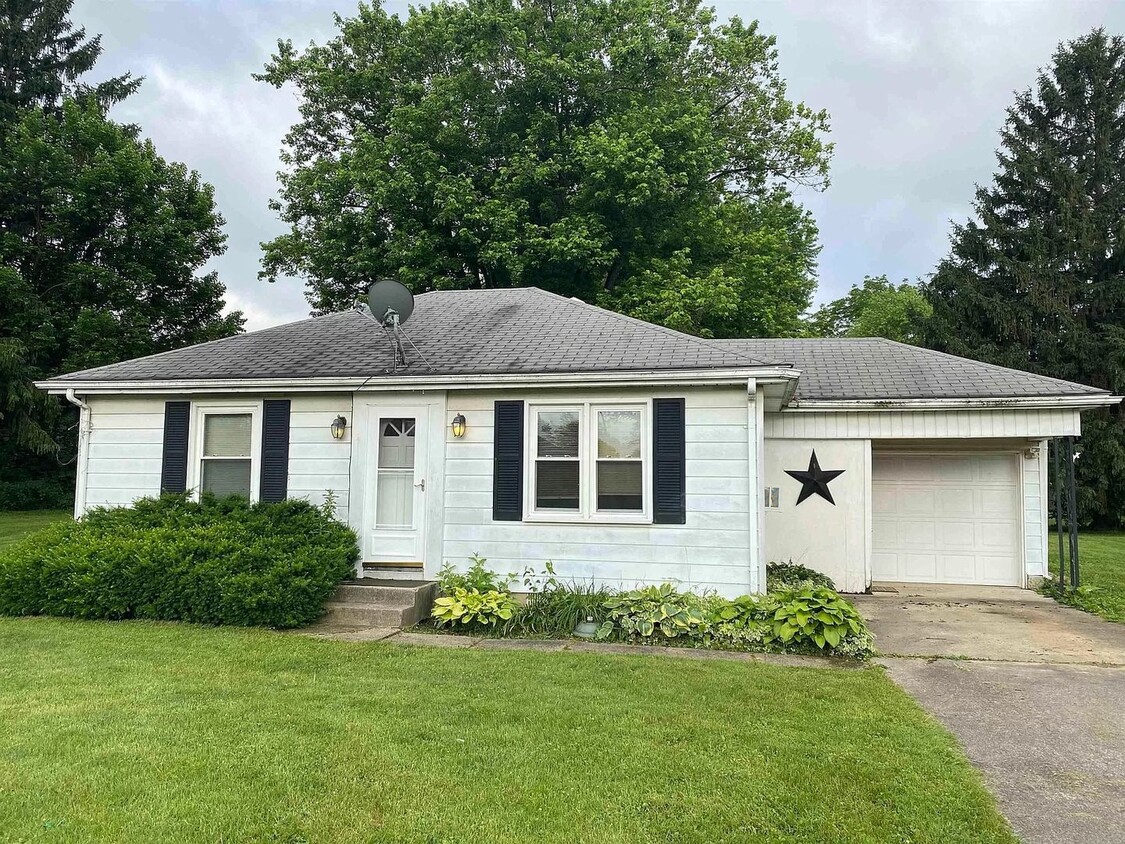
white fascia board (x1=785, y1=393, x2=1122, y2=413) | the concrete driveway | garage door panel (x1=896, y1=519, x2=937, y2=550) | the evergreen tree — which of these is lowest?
the concrete driveway

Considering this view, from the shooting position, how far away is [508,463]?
27.0 feet

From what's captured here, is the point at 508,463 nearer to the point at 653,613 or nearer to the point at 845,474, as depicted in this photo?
the point at 653,613

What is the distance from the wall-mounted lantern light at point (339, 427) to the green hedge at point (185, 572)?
1.17m

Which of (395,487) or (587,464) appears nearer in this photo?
(587,464)

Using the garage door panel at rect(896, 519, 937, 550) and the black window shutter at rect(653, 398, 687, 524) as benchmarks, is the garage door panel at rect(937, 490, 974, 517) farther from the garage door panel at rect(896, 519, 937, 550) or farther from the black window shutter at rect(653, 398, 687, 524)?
the black window shutter at rect(653, 398, 687, 524)

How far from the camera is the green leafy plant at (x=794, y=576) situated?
8.44 m

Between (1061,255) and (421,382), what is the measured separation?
2011cm

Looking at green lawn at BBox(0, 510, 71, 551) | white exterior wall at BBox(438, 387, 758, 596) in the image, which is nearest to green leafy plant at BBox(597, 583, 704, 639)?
white exterior wall at BBox(438, 387, 758, 596)

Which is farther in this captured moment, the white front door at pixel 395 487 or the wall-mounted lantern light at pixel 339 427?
the wall-mounted lantern light at pixel 339 427

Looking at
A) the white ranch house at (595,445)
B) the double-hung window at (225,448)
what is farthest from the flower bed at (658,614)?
the double-hung window at (225,448)

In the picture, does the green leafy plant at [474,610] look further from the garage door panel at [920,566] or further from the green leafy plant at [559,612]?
the garage door panel at [920,566]

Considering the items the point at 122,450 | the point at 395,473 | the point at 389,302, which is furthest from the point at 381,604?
the point at 122,450

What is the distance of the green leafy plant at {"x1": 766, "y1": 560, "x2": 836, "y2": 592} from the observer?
8437 millimetres

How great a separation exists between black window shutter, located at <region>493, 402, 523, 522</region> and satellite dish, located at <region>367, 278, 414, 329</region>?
212 cm
